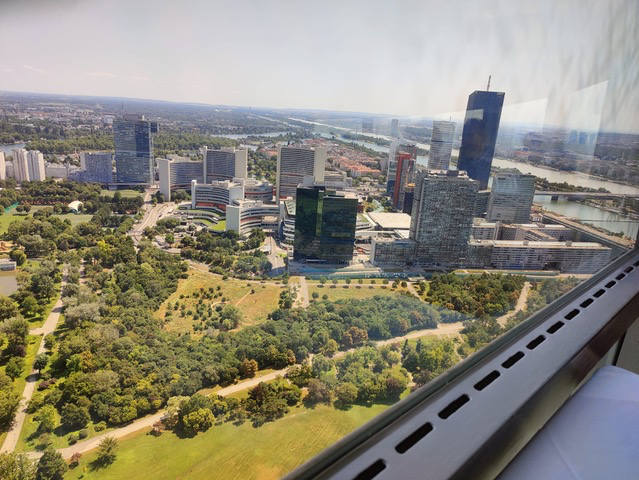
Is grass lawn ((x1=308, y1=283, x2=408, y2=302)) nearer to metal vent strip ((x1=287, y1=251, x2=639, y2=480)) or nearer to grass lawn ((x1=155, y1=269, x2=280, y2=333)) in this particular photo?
grass lawn ((x1=155, y1=269, x2=280, y2=333))

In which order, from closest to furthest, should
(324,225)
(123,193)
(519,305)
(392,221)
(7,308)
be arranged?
(7,308) → (519,305) → (123,193) → (392,221) → (324,225)

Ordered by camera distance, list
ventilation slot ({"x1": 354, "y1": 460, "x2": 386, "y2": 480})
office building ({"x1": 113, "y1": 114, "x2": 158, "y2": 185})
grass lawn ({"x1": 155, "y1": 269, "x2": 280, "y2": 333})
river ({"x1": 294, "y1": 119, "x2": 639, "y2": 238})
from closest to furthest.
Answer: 1. ventilation slot ({"x1": 354, "y1": 460, "x2": 386, "y2": 480})
2. river ({"x1": 294, "y1": 119, "x2": 639, "y2": 238})
3. grass lawn ({"x1": 155, "y1": 269, "x2": 280, "y2": 333})
4. office building ({"x1": 113, "y1": 114, "x2": 158, "y2": 185})

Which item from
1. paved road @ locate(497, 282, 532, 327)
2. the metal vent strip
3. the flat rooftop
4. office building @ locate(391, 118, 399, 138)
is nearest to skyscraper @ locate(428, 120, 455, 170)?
office building @ locate(391, 118, 399, 138)

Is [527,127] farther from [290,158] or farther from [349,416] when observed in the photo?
[290,158]

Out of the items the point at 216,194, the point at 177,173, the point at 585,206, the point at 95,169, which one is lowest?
the point at 216,194

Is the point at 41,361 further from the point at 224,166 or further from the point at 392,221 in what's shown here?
the point at 224,166

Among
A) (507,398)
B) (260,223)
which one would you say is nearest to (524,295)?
(507,398)

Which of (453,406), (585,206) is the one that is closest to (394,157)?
(585,206)
